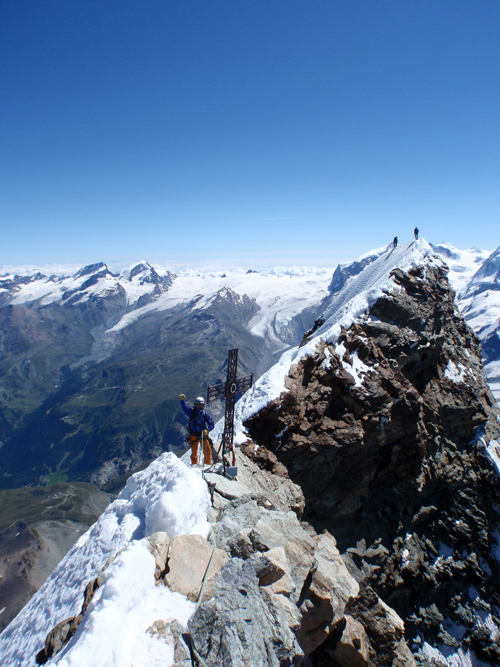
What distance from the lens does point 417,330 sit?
111ft

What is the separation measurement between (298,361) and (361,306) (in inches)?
431

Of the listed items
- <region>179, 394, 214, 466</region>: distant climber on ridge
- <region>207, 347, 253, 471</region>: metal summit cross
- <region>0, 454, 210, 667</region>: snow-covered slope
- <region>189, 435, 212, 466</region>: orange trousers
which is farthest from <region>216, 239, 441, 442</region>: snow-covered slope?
<region>0, 454, 210, 667</region>: snow-covered slope

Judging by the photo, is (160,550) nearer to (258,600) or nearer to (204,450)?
(258,600)

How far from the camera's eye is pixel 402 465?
30047 millimetres

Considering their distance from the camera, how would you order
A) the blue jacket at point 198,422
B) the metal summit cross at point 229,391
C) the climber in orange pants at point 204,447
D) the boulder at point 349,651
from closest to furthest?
the boulder at point 349,651, the climber in orange pants at point 204,447, the blue jacket at point 198,422, the metal summit cross at point 229,391

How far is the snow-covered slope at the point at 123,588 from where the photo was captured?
670cm

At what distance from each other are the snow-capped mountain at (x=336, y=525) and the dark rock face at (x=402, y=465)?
0.14 meters

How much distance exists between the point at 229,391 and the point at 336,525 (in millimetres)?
17998

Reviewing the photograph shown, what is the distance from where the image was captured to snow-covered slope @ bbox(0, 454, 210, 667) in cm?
670

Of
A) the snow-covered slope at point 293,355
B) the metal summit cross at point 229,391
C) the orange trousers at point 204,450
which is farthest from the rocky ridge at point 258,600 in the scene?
the snow-covered slope at point 293,355

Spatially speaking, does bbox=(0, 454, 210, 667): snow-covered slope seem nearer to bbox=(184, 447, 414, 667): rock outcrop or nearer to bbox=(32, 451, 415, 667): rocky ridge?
bbox=(32, 451, 415, 667): rocky ridge

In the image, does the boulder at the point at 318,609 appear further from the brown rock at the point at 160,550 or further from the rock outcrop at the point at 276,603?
the brown rock at the point at 160,550

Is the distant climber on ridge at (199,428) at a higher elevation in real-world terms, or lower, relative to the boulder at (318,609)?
higher

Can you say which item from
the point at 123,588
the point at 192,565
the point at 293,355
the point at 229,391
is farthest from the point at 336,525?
the point at 123,588
